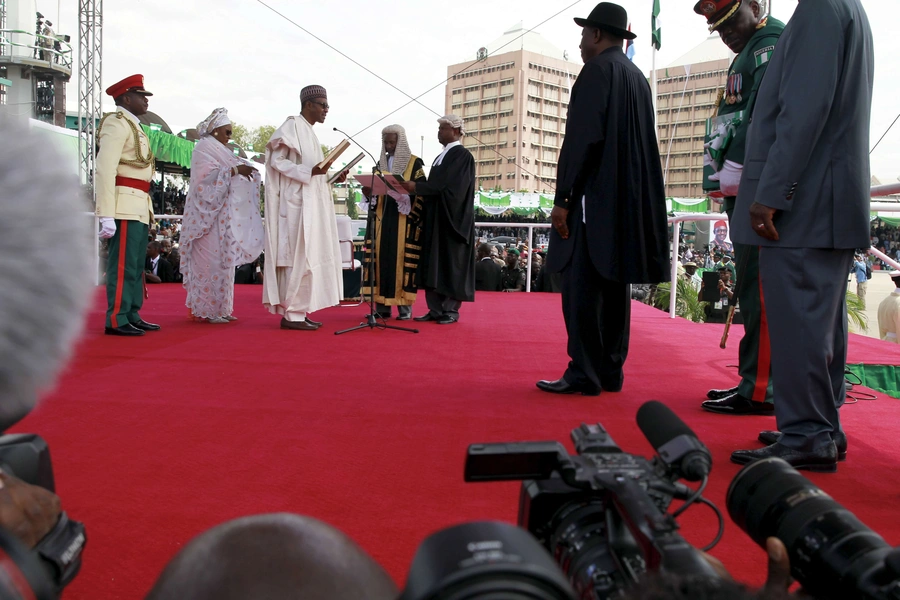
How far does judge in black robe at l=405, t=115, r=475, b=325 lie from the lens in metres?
6.12

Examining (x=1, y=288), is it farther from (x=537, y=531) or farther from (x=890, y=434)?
(x=890, y=434)

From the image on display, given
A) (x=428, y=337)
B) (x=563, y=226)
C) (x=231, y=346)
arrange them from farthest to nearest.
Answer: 1. (x=428, y=337)
2. (x=231, y=346)
3. (x=563, y=226)

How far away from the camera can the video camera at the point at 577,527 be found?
555 millimetres

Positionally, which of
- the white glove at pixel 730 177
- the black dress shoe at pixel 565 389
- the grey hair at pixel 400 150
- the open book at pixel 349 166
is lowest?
the black dress shoe at pixel 565 389

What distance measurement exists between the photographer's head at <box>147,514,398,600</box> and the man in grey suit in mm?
1760

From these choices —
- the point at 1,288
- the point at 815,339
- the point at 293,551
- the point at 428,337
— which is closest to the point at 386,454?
the point at 815,339

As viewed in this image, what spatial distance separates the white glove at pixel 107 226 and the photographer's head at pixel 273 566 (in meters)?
4.71

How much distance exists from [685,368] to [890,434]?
142 cm

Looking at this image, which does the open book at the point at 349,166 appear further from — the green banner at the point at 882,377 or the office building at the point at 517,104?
the office building at the point at 517,104

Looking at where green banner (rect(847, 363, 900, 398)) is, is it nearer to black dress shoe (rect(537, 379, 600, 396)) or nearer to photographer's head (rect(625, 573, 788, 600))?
black dress shoe (rect(537, 379, 600, 396))

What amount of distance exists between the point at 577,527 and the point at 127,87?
5.16m

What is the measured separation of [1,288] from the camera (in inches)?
25.3

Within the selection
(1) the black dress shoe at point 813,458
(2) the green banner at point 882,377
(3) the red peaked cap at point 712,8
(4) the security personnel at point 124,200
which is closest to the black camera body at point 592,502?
(1) the black dress shoe at point 813,458

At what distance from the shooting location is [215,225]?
5.80m
